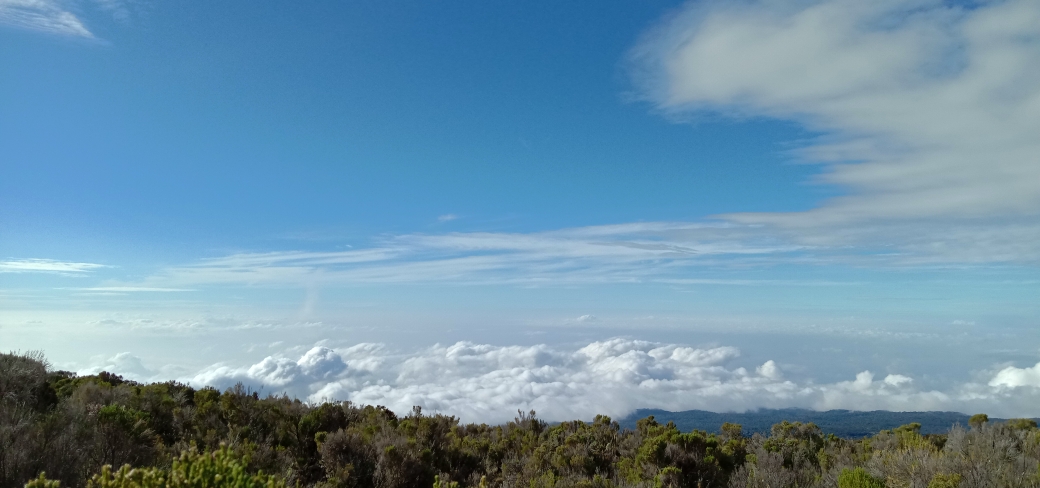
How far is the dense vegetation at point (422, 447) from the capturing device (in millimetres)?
8375

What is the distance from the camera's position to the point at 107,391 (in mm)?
12711

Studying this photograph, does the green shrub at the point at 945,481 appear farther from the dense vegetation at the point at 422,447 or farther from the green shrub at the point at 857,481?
the green shrub at the point at 857,481

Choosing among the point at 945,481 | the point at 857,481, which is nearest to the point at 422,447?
the point at 857,481

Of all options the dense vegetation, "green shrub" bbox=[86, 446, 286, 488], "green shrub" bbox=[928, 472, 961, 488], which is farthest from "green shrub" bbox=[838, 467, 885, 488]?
"green shrub" bbox=[86, 446, 286, 488]

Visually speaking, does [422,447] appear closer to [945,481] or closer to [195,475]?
[195,475]

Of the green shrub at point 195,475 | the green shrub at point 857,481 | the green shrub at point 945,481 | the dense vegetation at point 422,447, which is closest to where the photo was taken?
the green shrub at point 195,475

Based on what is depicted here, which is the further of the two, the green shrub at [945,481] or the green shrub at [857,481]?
the green shrub at [857,481]

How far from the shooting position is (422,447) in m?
12.5

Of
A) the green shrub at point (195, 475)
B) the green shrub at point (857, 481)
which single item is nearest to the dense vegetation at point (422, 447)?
the green shrub at point (857, 481)

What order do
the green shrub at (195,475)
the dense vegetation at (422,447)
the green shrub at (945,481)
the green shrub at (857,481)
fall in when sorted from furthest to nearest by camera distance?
the dense vegetation at (422,447) → the green shrub at (857,481) → the green shrub at (945,481) → the green shrub at (195,475)

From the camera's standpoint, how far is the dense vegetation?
838 centimetres

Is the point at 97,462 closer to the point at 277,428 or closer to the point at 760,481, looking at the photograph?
the point at 277,428

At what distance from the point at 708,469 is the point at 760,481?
116cm

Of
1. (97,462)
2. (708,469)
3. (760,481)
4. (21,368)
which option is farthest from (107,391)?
(760,481)
